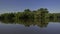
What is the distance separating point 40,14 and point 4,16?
16486 millimetres

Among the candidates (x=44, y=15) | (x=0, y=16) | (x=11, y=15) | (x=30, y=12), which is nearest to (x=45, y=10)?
(x=44, y=15)

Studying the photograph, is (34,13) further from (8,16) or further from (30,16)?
(8,16)

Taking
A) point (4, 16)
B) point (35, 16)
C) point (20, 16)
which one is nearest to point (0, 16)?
point (4, 16)

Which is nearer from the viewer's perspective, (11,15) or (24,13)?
(24,13)

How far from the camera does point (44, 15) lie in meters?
43.9

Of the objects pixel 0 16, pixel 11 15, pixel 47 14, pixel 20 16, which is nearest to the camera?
pixel 47 14

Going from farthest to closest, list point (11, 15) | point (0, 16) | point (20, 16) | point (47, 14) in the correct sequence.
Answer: point (0, 16) < point (11, 15) < point (20, 16) < point (47, 14)

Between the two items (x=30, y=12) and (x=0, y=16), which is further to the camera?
(x=0, y=16)

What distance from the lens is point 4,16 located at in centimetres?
5512

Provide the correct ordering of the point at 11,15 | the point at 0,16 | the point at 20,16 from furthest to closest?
the point at 0,16, the point at 11,15, the point at 20,16

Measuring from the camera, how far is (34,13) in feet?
150

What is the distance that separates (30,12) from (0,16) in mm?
16345

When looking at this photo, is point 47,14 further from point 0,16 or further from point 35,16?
point 0,16

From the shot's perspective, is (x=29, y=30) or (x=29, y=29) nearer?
(x=29, y=30)
